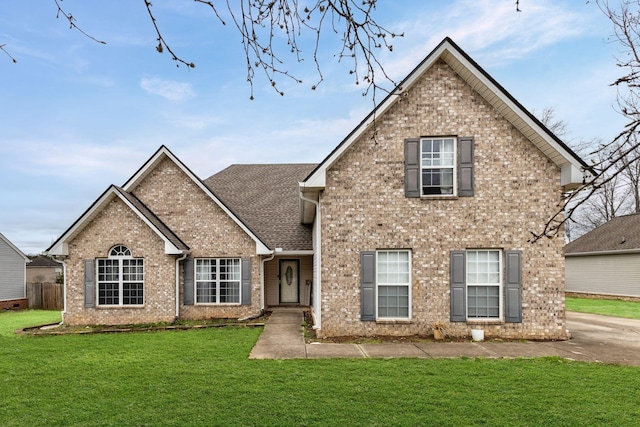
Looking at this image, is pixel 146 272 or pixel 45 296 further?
pixel 45 296

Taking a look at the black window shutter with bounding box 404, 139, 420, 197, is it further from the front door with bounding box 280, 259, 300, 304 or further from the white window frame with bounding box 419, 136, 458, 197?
the front door with bounding box 280, 259, 300, 304

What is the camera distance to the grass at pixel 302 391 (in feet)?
17.1

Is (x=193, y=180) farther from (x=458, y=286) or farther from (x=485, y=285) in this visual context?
(x=485, y=285)

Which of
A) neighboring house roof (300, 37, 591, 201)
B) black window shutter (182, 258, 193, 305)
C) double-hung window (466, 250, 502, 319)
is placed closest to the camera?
neighboring house roof (300, 37, 591, 201)

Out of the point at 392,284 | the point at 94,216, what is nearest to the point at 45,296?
the point at 94,216

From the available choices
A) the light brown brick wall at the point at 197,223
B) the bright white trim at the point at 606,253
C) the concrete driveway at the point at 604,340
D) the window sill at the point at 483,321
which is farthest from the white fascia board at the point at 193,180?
the bright white trim at the point at 606,253

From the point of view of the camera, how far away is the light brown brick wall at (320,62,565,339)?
1069 cm

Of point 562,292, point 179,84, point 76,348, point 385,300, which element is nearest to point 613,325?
point 562,292

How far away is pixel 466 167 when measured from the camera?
10.9m

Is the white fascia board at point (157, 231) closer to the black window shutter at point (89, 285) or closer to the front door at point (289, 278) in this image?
the black window shutter at point (89, 285)

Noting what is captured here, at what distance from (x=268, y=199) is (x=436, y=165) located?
1005 cm

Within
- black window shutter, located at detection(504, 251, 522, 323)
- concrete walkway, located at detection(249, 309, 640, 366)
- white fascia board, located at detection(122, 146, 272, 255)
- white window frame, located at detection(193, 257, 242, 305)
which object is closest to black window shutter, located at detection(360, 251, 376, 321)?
concrete walkway, located at detection(249, 309, 640, 366)

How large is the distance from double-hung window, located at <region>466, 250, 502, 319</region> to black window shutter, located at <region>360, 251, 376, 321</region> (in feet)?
8.47

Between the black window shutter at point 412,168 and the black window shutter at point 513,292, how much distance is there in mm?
3159
